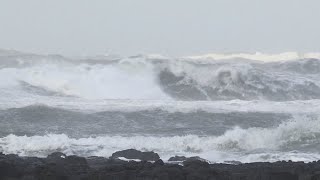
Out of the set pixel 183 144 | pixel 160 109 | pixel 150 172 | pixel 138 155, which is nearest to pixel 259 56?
pixel 160 109

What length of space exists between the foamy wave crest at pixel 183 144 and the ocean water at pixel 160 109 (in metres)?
0.02

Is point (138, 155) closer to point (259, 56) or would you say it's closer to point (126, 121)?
point (126, 121)

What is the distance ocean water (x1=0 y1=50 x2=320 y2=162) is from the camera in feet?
37.6

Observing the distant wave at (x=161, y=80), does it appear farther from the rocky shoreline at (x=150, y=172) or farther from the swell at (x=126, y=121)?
the rocky shoreline at (x=150, y=172)

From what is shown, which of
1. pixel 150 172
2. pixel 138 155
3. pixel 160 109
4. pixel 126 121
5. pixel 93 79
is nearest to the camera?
pixel 150 172

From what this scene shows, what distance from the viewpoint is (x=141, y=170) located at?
673cm

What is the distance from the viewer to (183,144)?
11.6 metres

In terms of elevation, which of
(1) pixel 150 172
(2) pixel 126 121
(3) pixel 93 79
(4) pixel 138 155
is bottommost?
(1) pixel 150 172

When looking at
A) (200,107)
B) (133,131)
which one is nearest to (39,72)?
(200,107)

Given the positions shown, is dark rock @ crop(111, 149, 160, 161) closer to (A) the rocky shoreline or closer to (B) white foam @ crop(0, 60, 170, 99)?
(A) the rocky shoreline

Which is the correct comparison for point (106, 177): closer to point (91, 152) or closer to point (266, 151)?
point (91, 152)

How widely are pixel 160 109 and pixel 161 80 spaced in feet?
26.8

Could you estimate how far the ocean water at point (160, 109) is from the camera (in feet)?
37.6

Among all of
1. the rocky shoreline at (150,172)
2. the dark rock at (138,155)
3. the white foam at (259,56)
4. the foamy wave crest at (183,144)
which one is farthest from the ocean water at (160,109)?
the white foam at (259,56)
